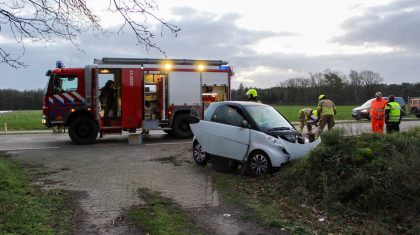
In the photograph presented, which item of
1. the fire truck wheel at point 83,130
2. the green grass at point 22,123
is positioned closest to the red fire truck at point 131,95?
the fire truck wheel at point 83,130

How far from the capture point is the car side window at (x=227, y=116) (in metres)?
9.38

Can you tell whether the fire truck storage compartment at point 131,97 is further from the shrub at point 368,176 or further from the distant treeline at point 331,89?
the distant treeline at point 331,89

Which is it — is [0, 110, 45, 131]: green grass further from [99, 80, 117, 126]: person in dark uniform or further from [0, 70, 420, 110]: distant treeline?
[0, 70, 420, 110]: distant treeline

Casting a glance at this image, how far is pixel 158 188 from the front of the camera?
25.7 feet

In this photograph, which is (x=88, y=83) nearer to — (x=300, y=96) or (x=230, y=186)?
(x=230, y=186)

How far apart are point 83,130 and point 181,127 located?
12.1 ft

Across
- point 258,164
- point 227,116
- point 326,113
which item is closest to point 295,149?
point 258,164

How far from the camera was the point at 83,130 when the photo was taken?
15.4 m

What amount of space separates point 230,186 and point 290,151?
1.46 meters

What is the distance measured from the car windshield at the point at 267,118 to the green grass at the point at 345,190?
1.22m

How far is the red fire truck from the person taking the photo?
1517cm

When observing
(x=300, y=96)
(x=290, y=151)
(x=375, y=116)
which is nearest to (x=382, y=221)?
(x=290, y=151)

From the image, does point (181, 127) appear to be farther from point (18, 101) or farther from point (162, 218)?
point (18, 101)

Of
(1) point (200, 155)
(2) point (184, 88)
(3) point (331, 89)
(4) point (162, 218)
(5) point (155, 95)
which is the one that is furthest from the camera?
(3) point (331, 89)
